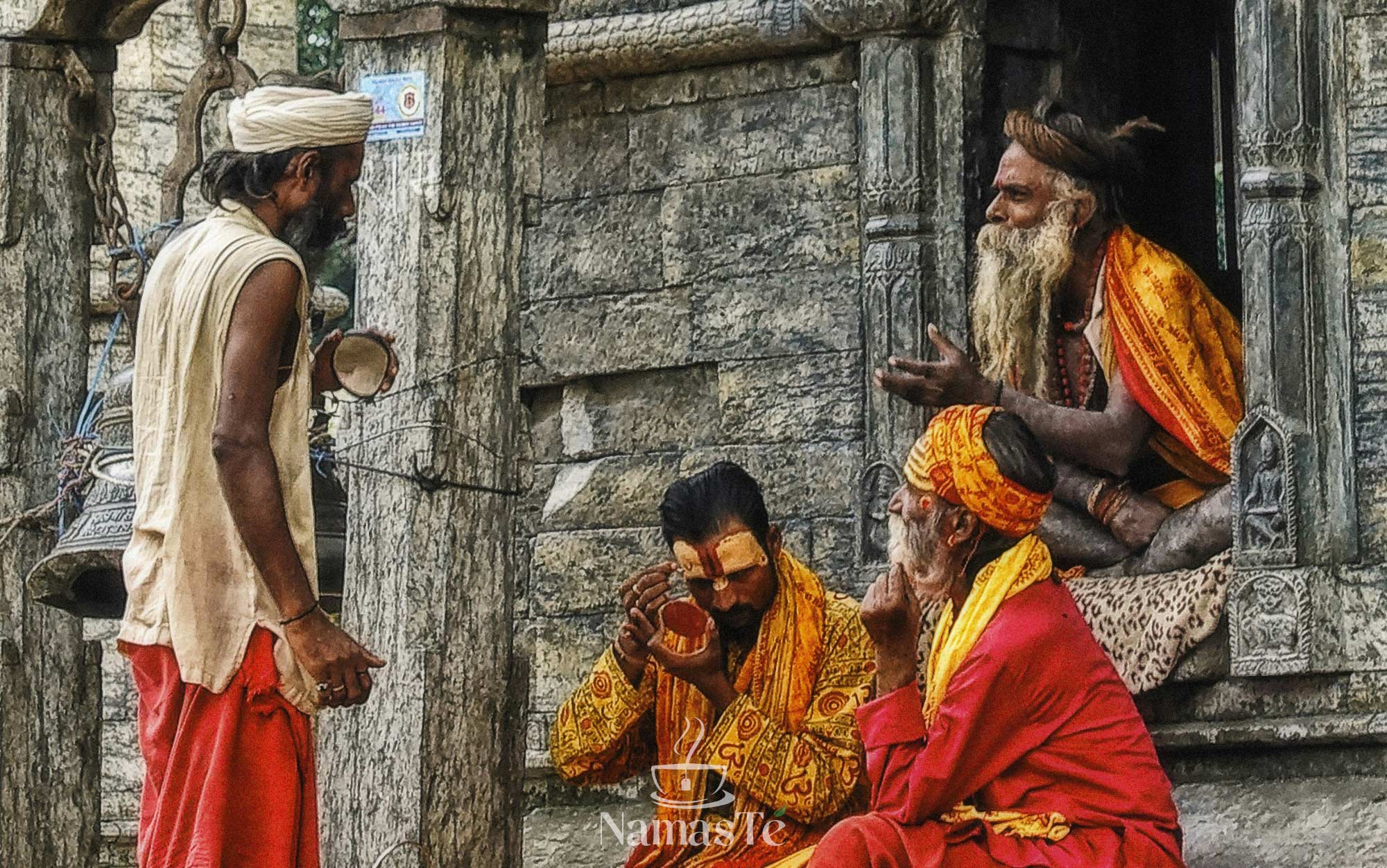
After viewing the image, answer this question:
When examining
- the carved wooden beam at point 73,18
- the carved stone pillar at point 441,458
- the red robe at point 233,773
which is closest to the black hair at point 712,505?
the carved stone pillar at point 441,458

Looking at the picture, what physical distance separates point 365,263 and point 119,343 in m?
4.08

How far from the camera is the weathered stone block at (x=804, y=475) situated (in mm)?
8531

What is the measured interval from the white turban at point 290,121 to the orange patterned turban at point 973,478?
134cm

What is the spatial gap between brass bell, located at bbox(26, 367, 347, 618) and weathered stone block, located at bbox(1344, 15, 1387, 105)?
8.45 feet

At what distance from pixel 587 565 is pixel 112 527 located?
206cm

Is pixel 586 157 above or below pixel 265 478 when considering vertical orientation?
above

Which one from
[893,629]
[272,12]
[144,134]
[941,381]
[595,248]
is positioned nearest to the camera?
[893,629]

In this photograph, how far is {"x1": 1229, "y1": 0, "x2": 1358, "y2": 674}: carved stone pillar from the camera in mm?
7391

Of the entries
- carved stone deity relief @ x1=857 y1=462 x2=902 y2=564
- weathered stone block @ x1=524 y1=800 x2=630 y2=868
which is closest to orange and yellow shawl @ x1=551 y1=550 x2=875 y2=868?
carved stone deity relief @ x1=857 y1=462 x2=902 y2=564

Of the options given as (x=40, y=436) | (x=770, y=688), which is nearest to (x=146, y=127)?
(x=40, y=436)

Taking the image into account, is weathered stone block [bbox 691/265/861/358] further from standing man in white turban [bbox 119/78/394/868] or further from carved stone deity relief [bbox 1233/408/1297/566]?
standing man in white turban [bbox 119/78/394/868]

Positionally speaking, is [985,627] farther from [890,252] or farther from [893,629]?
[890,252]

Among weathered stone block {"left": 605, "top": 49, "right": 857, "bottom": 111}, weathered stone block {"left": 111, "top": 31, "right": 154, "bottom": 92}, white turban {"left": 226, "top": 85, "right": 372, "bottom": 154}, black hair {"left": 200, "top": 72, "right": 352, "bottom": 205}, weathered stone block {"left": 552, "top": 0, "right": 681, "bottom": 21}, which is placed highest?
weathered stone block {"left": 111, "top": 31, "right": 154, "bottom": 92}

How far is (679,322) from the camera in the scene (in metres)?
8.91
